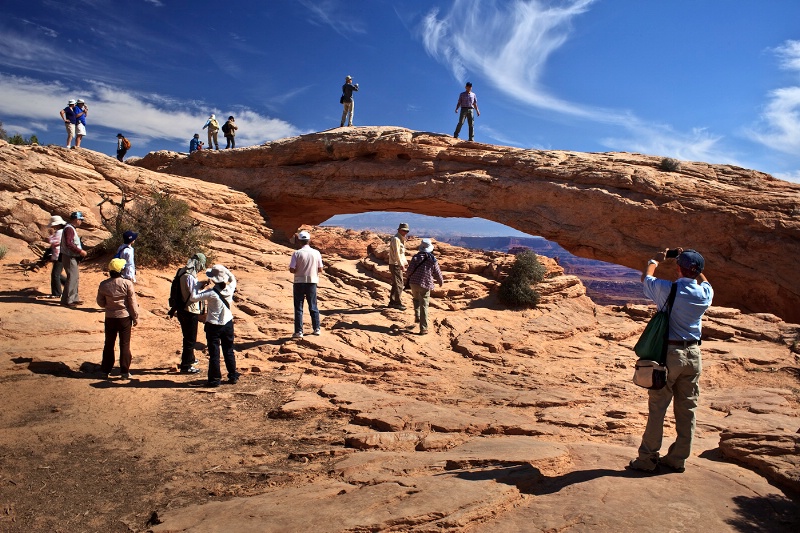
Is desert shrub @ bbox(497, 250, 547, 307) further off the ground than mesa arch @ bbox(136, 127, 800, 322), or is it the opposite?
mesa arch @ bbox(136, 127, 800, 322)

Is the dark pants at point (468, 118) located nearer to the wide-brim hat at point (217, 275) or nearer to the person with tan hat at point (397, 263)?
the person with tan hat at point (397, 263)

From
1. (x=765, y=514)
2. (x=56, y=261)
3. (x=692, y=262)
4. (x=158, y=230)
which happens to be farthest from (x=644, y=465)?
(x=158, y=230)

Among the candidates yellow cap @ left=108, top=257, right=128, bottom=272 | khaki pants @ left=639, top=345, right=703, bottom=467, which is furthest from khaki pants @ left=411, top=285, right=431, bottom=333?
khaki pants @ left=639, top=345, right=703, bottom=467

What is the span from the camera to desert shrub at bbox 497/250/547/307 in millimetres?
13086

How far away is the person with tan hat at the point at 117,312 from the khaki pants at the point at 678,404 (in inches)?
269

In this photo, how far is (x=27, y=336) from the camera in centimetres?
771

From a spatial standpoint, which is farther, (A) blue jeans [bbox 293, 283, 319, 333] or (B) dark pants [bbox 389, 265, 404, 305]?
(B) dark pants [bbox 389, 265, 404, 305]

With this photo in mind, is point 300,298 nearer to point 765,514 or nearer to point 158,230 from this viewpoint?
point 158,230

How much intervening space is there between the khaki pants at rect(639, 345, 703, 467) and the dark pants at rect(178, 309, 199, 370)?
20.9ft

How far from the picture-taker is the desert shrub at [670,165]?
47.9 feet

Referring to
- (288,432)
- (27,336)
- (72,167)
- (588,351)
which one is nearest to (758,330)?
(588,351)

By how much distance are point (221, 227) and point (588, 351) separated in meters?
10.9

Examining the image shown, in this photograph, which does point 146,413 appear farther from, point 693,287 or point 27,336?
point 693,287

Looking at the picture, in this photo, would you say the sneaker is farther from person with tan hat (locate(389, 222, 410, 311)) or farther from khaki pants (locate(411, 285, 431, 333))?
person with tan hat (locate(389, 222, 410, 311))
